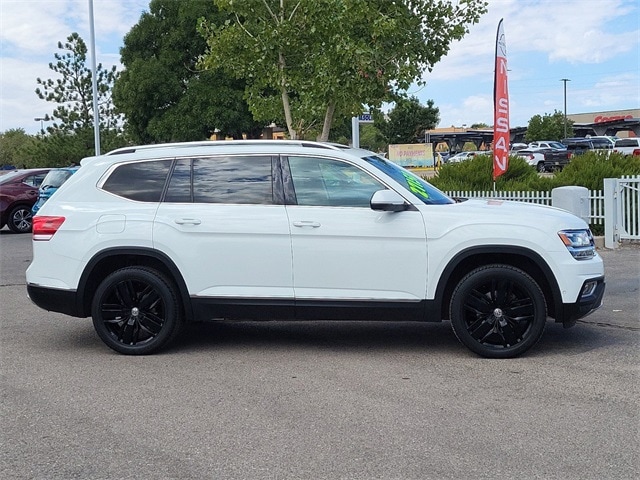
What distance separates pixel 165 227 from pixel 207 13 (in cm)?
2607

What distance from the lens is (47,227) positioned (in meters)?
6.63

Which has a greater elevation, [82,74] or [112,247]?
[82,74]

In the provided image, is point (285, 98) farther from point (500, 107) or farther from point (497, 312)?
point (497, 312)

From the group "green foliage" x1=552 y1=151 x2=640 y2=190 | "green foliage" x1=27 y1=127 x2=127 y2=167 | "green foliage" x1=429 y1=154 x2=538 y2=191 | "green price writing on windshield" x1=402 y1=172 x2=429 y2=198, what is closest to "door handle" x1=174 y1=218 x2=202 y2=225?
"green price writing on windshield" x1=402 y1=172 x2=429 y2=198

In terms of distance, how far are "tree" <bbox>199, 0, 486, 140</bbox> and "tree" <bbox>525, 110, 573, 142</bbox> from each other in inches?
2626

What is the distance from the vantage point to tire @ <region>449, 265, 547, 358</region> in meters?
6.15

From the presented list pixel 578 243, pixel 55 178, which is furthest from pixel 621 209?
pixel 55 178

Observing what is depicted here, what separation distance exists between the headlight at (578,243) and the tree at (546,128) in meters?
75.9

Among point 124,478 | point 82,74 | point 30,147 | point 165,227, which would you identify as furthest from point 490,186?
point 30,147

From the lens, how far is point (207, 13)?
101 ft

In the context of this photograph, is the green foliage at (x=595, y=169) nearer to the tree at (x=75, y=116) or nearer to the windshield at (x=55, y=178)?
the windshield at (x=55, y=178)

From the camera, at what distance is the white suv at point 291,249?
6.17 m

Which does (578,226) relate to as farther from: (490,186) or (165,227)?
(490,186)

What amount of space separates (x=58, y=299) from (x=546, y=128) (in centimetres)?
7810
